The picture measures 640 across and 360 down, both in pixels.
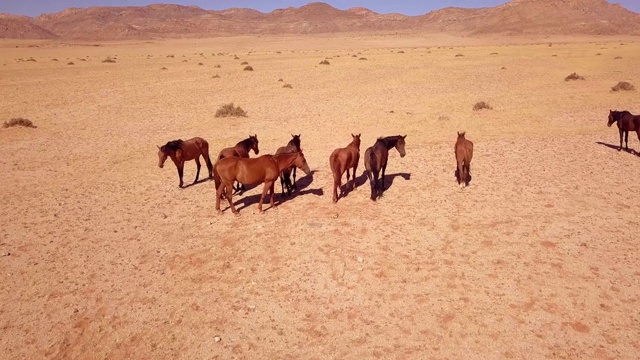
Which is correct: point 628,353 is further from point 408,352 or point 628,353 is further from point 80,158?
point 80,158

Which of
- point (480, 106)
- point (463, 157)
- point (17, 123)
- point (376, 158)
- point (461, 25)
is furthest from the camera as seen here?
point (461, 25)

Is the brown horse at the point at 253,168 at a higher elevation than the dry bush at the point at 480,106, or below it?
below

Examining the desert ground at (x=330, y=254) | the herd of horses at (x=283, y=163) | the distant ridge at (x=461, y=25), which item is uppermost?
the distant ridge at (x=461, y=25)

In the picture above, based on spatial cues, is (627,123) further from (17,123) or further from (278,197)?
(17,123)

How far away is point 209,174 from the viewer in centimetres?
1228

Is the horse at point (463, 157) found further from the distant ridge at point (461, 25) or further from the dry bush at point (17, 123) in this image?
the distant ridge at point (461, 25)

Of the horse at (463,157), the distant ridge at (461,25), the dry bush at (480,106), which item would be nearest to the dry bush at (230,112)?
the dry bush at (480,106)

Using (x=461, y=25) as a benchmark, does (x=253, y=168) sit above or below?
below

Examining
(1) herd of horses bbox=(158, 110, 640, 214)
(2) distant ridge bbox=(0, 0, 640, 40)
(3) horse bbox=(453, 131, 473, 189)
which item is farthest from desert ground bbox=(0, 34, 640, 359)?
(2) distant ridge bbox=(0, 0, 640, 40)

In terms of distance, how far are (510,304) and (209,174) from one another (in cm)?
909

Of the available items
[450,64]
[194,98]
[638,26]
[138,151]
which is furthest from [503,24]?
[138,151]

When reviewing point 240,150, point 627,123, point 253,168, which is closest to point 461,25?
point 627,123

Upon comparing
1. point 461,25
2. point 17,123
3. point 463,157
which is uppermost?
point 461,25

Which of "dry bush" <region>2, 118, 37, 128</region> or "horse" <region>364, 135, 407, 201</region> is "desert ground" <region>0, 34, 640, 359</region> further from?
"dry bush" <region>2, 118, 37, 128</region>
